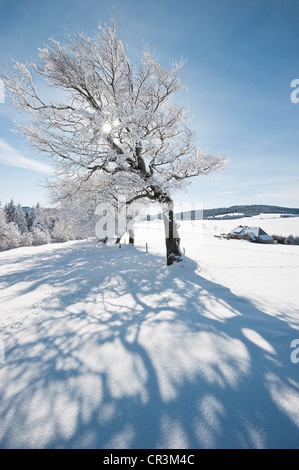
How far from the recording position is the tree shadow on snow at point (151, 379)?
1.75m

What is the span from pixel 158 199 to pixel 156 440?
8455mm

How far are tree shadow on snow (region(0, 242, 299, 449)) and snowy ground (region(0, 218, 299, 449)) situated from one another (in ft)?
0.04

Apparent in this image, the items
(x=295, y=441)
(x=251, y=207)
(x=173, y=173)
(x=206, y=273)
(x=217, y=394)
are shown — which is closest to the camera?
(x=295, y=441)

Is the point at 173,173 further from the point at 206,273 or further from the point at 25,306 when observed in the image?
the point at 25,306

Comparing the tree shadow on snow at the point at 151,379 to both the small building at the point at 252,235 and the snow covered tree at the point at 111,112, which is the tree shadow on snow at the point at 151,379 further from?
the small building at the point at 252,235

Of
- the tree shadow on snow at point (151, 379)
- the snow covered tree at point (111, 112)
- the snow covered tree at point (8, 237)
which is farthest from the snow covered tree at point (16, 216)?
the tree shadow on snow at point (151, 379)

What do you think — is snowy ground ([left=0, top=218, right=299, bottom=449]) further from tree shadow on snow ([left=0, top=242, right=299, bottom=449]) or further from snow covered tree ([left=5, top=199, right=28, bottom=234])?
snow covered tree ([left=5, top=199, right=28, bottom=234])

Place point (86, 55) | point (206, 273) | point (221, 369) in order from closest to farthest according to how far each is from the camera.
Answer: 1. point (221, 369)
2. point (86, 55)
3. point (206, 273)

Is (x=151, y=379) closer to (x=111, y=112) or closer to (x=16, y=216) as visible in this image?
(x=111, y=112)

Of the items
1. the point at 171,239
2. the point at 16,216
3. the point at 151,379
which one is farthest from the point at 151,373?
the point at 16,216

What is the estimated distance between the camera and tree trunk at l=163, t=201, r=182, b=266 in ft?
30.5

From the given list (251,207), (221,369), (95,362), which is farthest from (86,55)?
(251,207)

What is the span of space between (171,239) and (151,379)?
24.7 feet

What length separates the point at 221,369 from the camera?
2473 mm
